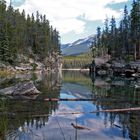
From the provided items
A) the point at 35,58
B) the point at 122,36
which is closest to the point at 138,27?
the point at 122,36

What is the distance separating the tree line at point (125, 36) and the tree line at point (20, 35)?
90.8 ft

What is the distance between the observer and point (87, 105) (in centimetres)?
2697

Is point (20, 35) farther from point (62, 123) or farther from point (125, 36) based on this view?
point (62, 123)

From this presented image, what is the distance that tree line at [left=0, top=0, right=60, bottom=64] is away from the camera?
104062mm

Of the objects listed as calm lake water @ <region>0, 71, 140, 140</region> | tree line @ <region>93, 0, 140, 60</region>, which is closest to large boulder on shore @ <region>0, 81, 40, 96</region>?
calm lake water @ <region>0, 71, 140, 140</region>

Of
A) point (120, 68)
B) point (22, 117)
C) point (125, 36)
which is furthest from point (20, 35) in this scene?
point (22, 117)

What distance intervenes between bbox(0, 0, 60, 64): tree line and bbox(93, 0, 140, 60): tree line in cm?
2768

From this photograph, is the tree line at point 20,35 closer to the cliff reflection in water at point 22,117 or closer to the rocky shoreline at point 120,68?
the rocky shoreline at point 120,68

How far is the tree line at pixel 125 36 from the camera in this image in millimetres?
99625

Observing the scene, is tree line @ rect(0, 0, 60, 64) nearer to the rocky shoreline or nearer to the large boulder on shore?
the rocky shoreline

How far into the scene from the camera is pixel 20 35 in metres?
133

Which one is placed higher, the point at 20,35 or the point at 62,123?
the point at 20,35

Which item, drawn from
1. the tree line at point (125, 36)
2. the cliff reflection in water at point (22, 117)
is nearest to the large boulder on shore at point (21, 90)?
the cliff reflection in water at point (22, 117)

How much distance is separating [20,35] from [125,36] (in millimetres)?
39549
